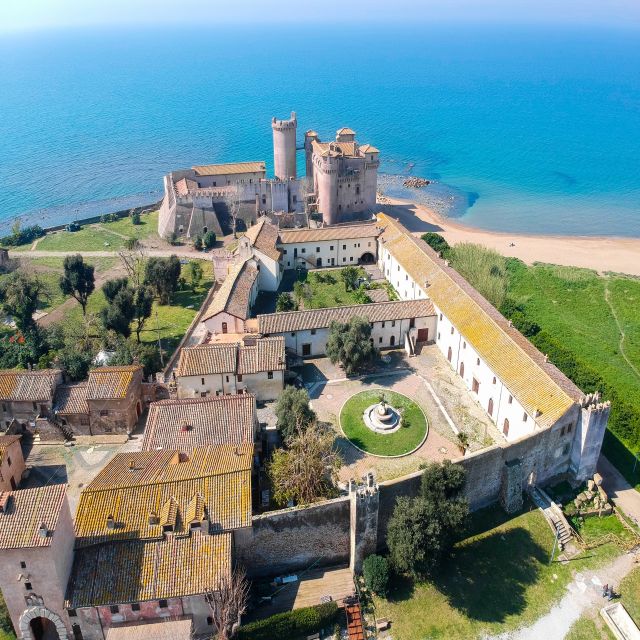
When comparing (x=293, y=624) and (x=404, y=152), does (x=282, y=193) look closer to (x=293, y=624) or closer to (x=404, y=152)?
(x=293, y=624)

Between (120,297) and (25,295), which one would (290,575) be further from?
(25,295)

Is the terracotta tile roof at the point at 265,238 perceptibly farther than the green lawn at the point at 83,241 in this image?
No

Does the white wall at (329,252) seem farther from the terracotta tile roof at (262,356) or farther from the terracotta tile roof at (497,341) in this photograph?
the terracotta tile roof at (262,356)

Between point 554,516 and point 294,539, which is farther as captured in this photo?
point 554,516

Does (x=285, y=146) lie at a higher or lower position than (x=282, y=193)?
higher

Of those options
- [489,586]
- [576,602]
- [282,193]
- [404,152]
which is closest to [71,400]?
[489,586]

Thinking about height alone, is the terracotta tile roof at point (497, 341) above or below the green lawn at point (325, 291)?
above

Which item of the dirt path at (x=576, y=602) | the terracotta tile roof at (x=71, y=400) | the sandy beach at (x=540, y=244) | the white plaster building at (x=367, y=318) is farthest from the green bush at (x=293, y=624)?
the sandy beach at (x=540, y=244)
